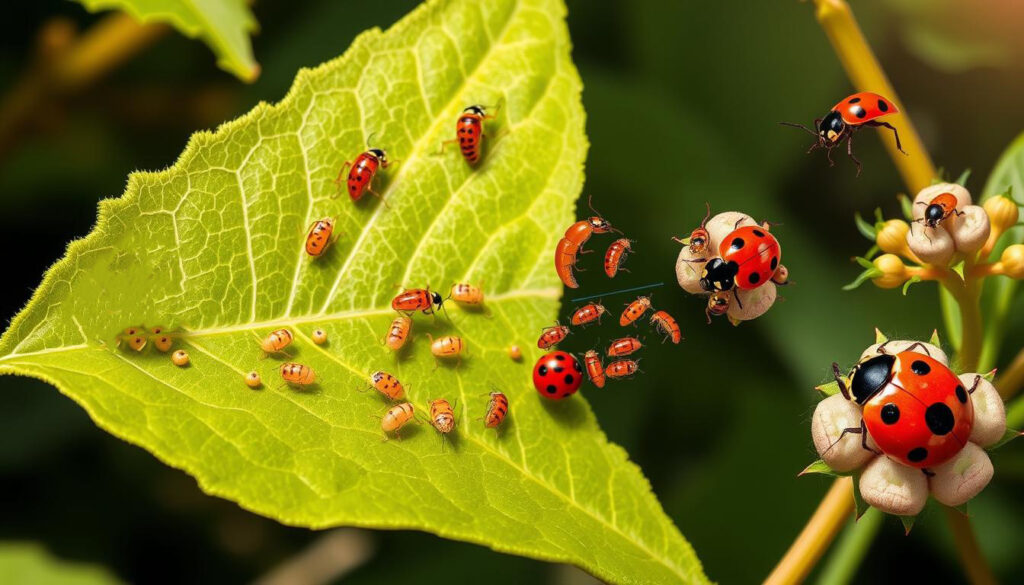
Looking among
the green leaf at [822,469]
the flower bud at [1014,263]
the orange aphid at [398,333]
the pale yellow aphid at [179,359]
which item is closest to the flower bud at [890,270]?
the flower bud at [1014,263]

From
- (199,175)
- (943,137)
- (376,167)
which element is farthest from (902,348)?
(943,137)

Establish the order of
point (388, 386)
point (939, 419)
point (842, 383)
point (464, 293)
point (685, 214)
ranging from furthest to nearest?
point (685, 214)
point (464, 293)
point (388, 386)
point (842, 383)
point (939, 419)

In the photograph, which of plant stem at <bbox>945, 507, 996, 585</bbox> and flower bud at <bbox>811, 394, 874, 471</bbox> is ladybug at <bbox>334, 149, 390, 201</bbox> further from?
plant stem at <bbox>945, 507, 996, 585</bbox>

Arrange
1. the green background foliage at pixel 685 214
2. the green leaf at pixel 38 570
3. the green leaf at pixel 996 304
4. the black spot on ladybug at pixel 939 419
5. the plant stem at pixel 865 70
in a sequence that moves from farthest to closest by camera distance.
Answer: the green background foliage at pixel 685 214, the green leaf at pixel 38 570, the green leaf at pixel 996 304, the plant stem at pixel 865 70, the black spot on ladybug at pixel 939 419

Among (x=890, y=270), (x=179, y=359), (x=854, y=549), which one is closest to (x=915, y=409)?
(x=890, y=270)

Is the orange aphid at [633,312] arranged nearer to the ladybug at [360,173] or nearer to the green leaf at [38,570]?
the ladybug at [360,173]

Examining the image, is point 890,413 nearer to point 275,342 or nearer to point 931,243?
point 931,243
